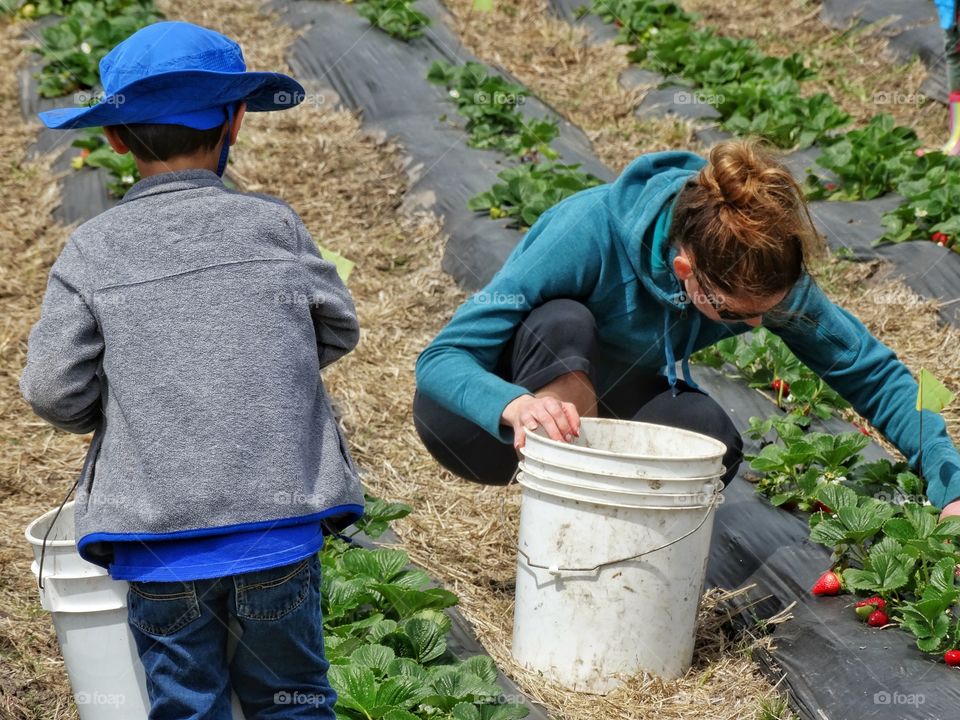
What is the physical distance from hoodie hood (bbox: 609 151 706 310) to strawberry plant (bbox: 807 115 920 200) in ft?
7.63

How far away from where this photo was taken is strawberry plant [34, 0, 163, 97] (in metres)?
5.75

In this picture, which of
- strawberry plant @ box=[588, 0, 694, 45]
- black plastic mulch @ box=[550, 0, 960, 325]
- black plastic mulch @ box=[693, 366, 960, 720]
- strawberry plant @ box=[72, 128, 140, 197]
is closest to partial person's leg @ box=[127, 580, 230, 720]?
black plastic mulch @ box=[693, 366, 960, 720]

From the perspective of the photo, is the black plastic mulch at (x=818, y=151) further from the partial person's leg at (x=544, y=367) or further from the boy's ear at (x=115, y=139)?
the boy's ear at (x=115, y=139)

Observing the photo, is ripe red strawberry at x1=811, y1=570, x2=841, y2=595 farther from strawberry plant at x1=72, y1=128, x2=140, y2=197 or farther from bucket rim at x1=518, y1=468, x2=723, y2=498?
strawberry plant at x1=72, y1=128, x2=140, y2=197

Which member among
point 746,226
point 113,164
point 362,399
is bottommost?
point 362,399

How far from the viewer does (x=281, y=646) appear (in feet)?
5.64

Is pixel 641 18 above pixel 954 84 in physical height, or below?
below

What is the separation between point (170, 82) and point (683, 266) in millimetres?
1052

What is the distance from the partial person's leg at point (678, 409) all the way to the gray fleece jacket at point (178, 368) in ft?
3.51

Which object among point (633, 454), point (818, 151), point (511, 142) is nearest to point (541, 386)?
point (633, 454)

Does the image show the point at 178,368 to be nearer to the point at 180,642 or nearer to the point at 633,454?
the point at 180,642

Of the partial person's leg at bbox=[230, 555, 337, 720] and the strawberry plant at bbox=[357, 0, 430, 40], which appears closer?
the partial person's leg at bbox=[230, 555, 337, 720]

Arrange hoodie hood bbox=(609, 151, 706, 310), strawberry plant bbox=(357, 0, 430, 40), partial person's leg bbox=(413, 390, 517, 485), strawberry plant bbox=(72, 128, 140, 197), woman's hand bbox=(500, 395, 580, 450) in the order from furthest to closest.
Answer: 1. strawberry plant bbox=(357, 0, 430, 40)
2. strawberry plant bbox=(72, 128, 140, 197)
3. partial person's leg bbox=(413, 390, 517, 485)
4. hoodie hood bbox=(609, 151, 706, 310)
5. woman's hand bbox=(500, 395, 580, 450)

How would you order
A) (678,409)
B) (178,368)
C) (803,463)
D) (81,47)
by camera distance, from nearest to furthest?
(178,368) → (678,409) → (803,463) → (81,47)
